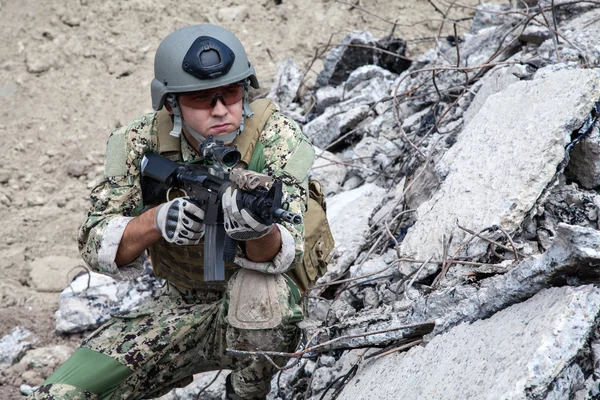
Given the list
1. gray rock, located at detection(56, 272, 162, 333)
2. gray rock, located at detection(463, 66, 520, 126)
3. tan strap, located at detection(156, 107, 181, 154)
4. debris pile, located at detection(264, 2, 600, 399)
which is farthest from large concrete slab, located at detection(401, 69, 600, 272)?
gray rock, located at detection(56, 272, 162, 333)

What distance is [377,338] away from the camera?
2586mm

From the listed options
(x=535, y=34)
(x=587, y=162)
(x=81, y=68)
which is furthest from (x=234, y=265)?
(x=81, y=68)

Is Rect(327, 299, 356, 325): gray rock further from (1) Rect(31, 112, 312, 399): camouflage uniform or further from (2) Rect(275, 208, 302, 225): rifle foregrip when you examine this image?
(2) Rect(275, 208, 302, 225): rifle foregrip

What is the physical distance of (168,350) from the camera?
2938mm

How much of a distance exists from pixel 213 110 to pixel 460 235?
1.16 meters

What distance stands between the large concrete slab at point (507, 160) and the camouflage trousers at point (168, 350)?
0.77m

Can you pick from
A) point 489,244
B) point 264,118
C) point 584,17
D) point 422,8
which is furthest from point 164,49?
point 422,8

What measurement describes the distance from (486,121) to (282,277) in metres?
1.42

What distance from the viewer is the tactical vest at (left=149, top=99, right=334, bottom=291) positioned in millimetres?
2898

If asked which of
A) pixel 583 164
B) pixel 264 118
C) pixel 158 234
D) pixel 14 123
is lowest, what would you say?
pixel 14 123

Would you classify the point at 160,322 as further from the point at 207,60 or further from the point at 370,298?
the point at 207,60

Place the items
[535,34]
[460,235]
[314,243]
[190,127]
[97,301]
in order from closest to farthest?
[190,127] → [314,243] → [460,235] → [97,301] → [535,34]

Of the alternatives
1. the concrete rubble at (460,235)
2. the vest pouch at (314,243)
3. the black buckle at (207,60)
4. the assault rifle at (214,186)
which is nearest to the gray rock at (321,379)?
the concrete rubble at (460,235)

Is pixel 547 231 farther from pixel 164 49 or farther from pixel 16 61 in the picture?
pixel 16 61
